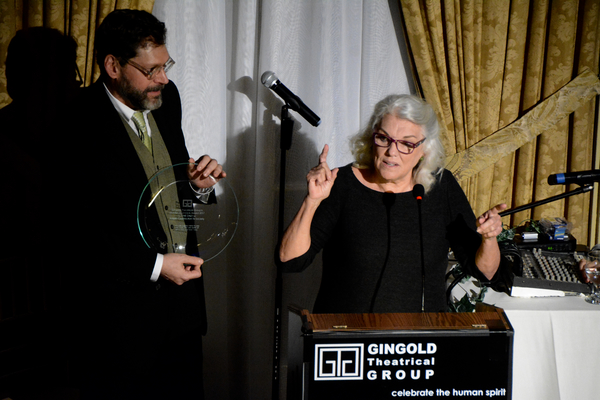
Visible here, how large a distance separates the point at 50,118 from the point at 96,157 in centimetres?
67

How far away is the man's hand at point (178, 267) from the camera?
1.66 meters

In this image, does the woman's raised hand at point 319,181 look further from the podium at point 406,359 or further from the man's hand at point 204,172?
the podium at point 406,359

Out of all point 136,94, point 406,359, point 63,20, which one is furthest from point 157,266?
point 63,20

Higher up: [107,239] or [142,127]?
[142,127]

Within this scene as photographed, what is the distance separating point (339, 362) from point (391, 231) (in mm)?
744

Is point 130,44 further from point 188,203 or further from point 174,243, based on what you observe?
point 174,243

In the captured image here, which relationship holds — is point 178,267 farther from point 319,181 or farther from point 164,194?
point 319,181

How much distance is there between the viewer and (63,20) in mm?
2045

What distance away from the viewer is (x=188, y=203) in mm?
1671

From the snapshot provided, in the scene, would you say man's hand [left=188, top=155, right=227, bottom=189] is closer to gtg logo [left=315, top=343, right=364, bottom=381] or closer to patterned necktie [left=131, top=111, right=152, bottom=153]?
patterned necktie [left=131, top=111, right=152, bottom=153]

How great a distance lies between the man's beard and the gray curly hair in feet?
2.63

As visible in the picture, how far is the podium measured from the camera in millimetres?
1095

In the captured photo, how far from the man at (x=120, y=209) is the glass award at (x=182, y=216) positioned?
0.06 feet

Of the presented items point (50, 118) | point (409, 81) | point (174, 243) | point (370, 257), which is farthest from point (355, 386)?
point (409, 81)
